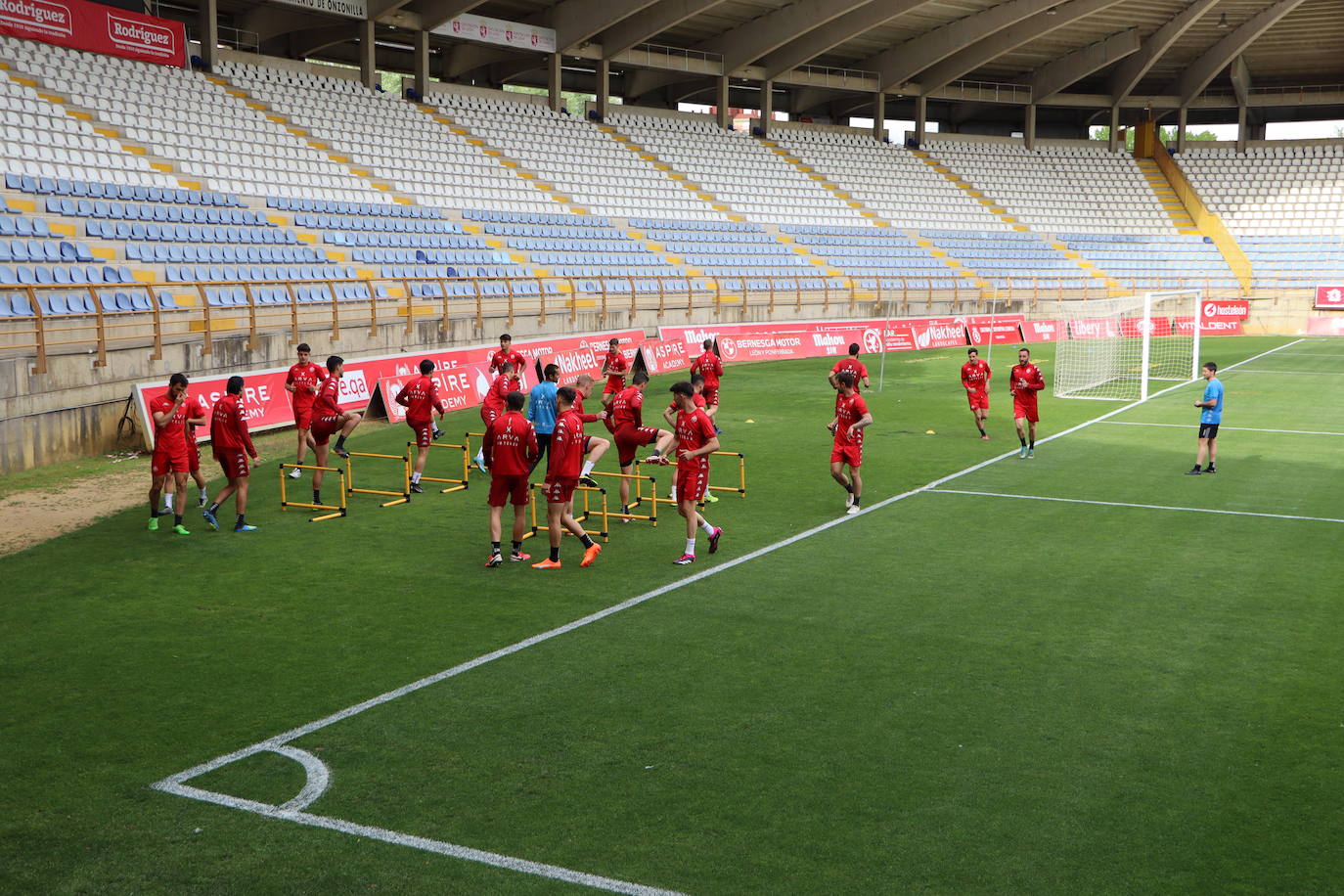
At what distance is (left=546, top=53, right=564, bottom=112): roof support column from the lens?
4659 cm

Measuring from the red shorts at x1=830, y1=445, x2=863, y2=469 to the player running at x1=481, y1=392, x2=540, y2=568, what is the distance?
4.46 meters

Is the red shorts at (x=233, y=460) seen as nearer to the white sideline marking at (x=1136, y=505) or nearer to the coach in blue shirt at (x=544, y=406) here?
the coach in blue shirt at (x=544, y=406)

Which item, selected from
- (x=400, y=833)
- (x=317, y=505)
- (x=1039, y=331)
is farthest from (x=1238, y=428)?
(x=1039, y=331)

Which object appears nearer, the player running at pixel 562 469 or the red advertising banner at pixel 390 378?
the player running at pixel 562 469

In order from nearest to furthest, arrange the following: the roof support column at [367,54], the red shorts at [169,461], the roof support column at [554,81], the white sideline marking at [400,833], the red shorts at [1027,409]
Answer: the white sideline marking at [400,833] → the red shorts at [169,461] → the red shorts at [1027,409] → the roof support column at [367,54] → the roof support column at [554,81]

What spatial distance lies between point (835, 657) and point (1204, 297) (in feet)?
159

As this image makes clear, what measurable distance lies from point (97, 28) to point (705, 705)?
1327 inches

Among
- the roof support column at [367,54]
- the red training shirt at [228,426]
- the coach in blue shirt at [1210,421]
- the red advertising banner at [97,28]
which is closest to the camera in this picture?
the red training shirt at [228,426]

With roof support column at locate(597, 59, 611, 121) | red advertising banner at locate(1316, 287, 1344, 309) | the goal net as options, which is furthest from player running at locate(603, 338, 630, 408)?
red advertising banner at locate(1316, 287, 1344, 309)

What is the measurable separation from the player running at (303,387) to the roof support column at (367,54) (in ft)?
86.7

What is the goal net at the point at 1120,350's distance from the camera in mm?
29812

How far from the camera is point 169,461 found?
14.3 metres

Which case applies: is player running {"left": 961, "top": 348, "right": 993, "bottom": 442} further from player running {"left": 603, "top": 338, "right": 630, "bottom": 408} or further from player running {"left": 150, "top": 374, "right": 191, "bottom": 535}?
player running {"left": 150, "top": 374, "right": 191, "bottom": 535}

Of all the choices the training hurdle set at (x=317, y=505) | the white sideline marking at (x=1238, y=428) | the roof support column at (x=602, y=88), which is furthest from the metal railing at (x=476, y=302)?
the white sideline marking at (x=1238, y=428)
